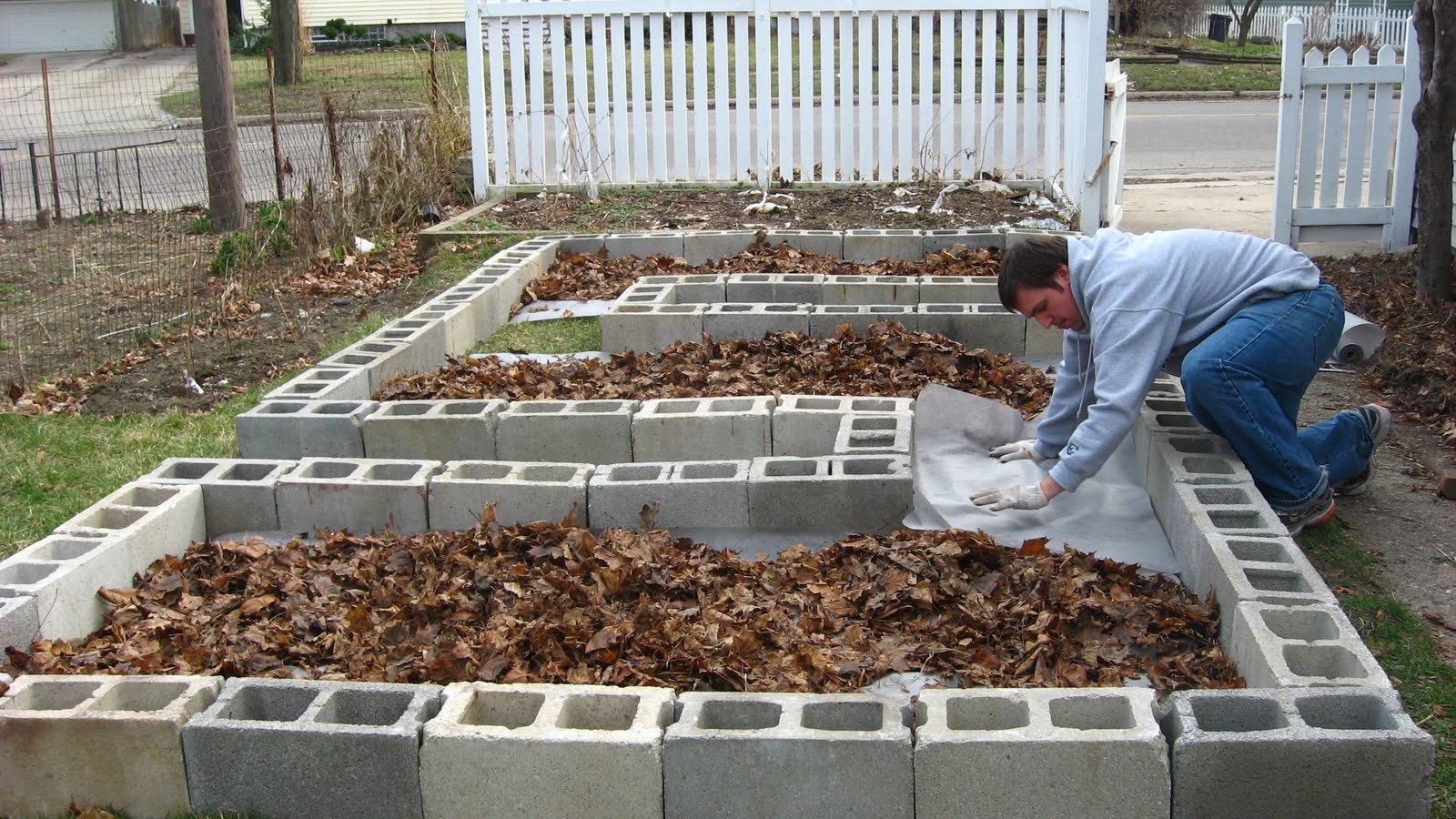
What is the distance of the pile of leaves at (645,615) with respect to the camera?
338 cm

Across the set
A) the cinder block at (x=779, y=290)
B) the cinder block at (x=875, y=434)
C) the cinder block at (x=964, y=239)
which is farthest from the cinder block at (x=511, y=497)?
the cinder block at (x=964, y=239)

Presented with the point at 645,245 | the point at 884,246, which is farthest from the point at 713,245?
the point at 884,246

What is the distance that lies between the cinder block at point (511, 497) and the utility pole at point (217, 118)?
5933mm

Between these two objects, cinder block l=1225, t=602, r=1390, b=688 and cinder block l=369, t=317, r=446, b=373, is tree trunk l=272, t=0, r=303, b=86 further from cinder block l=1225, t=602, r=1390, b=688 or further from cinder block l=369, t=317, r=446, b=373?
cinder block l=1225, t=602, r=1390, b=688

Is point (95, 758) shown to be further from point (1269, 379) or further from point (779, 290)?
point (779, 290)

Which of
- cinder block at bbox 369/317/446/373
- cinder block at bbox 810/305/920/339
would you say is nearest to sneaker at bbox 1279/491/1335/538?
cinder block at bbox 810/305/920/339

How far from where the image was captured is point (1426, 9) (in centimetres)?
700

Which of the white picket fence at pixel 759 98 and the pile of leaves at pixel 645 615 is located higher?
the white picket fence at pixel 759 98

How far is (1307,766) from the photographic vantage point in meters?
2.65

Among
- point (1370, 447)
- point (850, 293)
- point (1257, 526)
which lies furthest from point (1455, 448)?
point (850, 293)

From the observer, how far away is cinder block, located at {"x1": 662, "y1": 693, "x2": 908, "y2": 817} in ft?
9.08

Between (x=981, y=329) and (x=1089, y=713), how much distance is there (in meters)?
3.63

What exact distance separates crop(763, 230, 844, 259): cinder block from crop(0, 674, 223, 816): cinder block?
5.86 meters

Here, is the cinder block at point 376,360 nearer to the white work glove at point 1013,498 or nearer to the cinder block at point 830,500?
the cinder block at point 830,500
